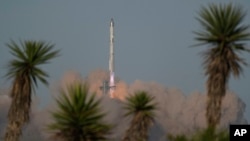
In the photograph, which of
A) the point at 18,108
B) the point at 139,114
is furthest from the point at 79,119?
the point at 139,114

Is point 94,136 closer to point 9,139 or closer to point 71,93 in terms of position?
point 71,93

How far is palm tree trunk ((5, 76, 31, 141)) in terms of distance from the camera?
55312 mm

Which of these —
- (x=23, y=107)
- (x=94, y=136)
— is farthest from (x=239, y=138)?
(x=23, y=107)

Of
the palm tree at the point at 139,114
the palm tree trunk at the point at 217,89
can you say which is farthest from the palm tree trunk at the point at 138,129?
the palm tree trunk at the point at 217,89

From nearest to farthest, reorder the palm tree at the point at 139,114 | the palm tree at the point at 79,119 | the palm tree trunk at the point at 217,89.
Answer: the palm tree at the point at 79,119 < the palm tree trunk at the point at 217,89 < the palm tree at the point at 139,114

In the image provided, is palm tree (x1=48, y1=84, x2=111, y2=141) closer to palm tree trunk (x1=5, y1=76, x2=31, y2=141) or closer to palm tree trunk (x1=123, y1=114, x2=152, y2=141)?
palm tree trunk (x1=5, y1=76, x2=31, y2=141)

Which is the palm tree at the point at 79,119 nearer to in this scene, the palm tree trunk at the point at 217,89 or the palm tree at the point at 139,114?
the palm tree trunk at the point at 217,89

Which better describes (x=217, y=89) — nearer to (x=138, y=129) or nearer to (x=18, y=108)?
(x=18, y=108)

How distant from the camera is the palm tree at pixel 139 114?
70750 mm

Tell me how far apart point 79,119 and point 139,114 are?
1271 inches

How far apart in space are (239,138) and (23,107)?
22321 millimetres

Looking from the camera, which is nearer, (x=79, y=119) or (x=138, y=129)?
(x=79, y=119)

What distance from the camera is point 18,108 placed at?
2194 inches

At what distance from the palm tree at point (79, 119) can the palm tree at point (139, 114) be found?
30751 millimetres
